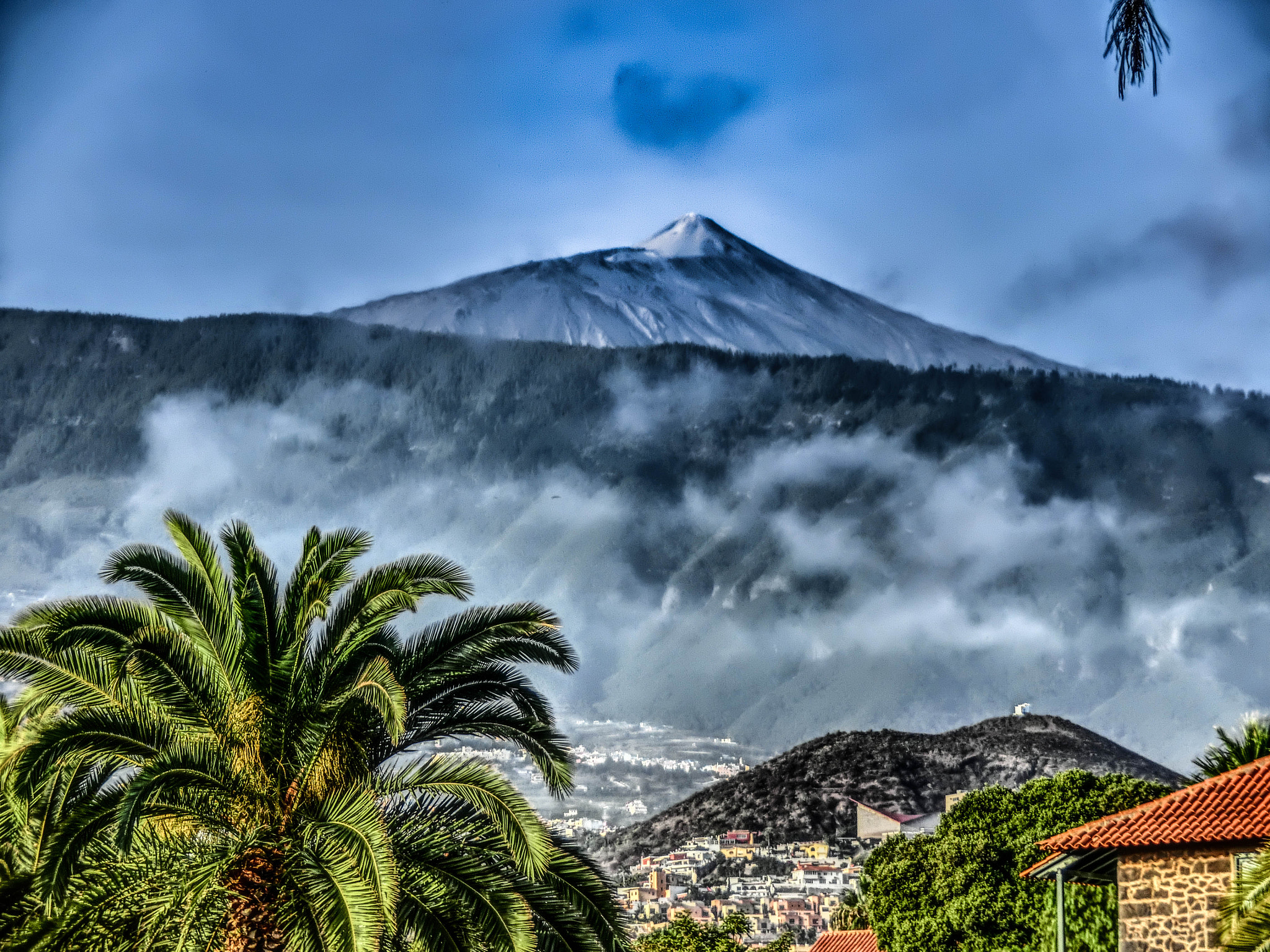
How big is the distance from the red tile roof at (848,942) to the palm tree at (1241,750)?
19.0 metres

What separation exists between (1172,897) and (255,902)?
10.6 metres

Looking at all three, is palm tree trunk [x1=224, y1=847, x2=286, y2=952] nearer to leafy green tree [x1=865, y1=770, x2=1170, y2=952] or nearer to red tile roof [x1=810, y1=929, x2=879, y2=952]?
leafy green tree [x1=865, y1=770, x2=1170, y2=952]

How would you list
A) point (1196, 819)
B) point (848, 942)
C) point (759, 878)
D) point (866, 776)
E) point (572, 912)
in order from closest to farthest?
point (572, 912) → point (1196, 819) → point (848, 942) → point (759, 878) → point (866, 776)

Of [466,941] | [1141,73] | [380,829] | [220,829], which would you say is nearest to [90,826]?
[220,829]

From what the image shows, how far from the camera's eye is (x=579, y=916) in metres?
16.2

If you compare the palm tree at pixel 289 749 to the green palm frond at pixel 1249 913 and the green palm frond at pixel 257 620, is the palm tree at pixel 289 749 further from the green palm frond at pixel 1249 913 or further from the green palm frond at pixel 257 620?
the green palm frond at pixel 1249 913

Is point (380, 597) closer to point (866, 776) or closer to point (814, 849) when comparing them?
point (814, 849)

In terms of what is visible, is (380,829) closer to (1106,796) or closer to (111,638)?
(111,638)

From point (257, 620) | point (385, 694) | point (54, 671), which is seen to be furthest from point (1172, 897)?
point (54, 671)

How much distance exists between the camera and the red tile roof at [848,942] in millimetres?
42312

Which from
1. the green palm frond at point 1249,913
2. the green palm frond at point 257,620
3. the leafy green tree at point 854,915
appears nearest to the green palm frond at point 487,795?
the green palm frond at point 257,620

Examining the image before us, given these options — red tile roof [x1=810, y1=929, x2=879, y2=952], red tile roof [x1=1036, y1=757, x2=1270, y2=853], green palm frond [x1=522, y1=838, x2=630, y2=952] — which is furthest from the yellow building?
green palm frond [x1=522, y1=838, x2=630, y2=952]

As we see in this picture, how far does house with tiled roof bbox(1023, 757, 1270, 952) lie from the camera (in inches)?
681

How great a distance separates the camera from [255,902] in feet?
48.3
